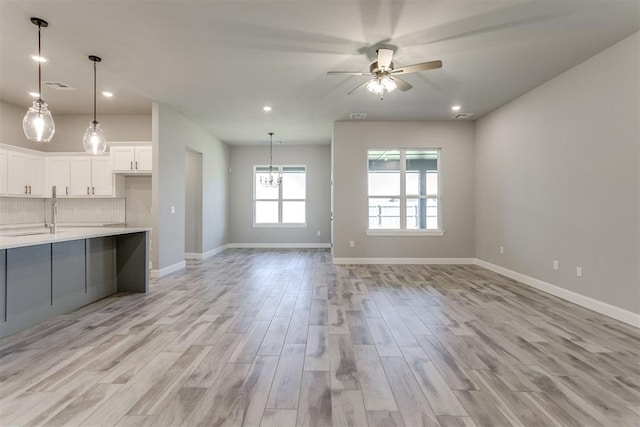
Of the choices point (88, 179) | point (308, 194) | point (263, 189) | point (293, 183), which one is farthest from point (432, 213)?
point (88, 179)

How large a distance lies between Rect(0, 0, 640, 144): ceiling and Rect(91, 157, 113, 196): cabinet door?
100cm

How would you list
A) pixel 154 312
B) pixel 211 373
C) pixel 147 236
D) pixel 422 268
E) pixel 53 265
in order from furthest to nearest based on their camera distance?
pixel 422 268 → pixel 147 236 → pixel 154 312 → pixel 53 265 → pixel 211 373

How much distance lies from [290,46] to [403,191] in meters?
4.02

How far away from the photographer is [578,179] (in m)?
3.82

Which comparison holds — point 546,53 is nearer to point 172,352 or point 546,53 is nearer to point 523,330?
point 523,330

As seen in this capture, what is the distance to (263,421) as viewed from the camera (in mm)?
1646

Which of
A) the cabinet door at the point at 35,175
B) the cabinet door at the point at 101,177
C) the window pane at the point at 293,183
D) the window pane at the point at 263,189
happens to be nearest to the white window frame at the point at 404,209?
the window pane at the point at 293,183

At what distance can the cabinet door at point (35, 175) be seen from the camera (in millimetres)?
5379

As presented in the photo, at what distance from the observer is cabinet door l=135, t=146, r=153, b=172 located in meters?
5.47

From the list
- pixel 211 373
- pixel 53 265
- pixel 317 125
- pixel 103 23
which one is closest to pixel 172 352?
pixel 211 373

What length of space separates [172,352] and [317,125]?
17.6 ft

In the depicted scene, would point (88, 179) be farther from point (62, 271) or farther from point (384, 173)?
point (384, 173)

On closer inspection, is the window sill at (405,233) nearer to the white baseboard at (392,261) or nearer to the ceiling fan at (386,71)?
the white baseboard at (392,261)

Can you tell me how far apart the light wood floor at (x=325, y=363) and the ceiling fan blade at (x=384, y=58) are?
108 inches
